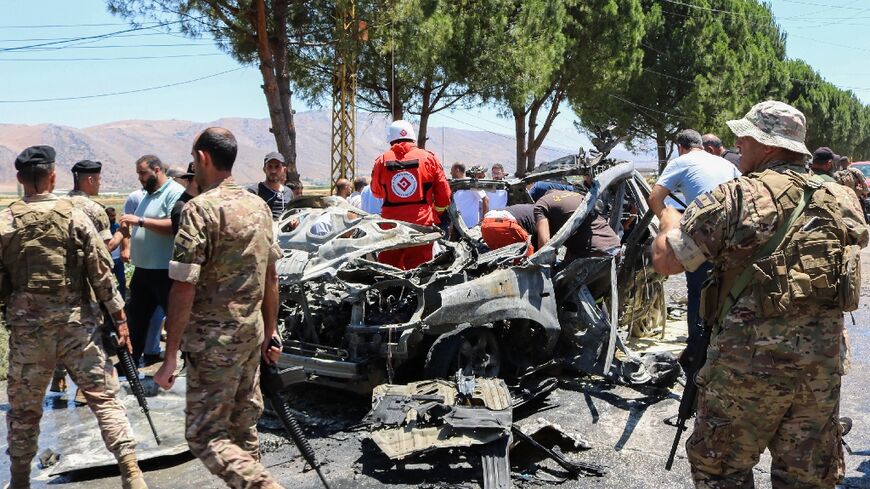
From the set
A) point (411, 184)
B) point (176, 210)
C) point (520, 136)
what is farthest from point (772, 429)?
point (520, 136)

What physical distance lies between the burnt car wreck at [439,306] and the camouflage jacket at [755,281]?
7.45 feet

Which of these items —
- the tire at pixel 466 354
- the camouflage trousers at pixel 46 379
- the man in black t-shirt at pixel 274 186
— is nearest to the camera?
the camouflage trousers at pixel 46 379

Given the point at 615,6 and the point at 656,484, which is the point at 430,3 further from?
the point at 656,484

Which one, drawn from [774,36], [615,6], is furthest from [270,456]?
[774,36]

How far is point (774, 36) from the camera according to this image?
150ft

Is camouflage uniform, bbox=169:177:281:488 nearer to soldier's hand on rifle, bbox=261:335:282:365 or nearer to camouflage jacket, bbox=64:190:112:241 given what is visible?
soldier's hand on rifle, bbox=261:335:282:365

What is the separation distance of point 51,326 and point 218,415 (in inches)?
51.6

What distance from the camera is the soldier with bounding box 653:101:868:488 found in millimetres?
2695

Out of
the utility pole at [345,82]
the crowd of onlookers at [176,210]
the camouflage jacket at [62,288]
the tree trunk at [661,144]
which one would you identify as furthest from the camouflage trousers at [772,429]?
the tree trunk at [661,144]

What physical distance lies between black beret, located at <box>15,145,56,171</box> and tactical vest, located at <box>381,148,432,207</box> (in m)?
2.64

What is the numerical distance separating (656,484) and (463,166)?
6183 millimetres

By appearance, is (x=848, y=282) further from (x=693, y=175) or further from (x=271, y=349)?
(x=693, y=175)

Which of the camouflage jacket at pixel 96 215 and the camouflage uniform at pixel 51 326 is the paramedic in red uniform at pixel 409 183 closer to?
the camouflage jacket at pixel 96 215

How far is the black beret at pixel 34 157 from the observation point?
3.93m
